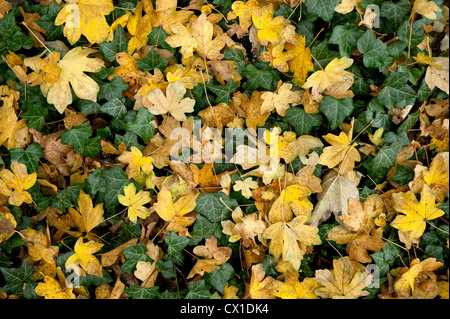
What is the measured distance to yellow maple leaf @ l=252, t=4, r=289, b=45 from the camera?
1201 mm

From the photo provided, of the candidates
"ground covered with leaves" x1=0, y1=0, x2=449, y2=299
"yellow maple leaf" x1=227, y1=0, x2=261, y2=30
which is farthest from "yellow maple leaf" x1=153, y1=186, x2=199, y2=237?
"yellow maple leaf" x1=227, y1=0, x2=261, y2=30

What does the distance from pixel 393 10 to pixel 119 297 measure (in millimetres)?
1216

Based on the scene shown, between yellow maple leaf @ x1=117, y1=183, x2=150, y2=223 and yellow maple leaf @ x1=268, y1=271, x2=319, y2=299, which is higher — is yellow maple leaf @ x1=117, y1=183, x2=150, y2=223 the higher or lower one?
the higher one

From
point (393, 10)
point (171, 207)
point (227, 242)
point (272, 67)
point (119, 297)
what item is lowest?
point (119, 297)

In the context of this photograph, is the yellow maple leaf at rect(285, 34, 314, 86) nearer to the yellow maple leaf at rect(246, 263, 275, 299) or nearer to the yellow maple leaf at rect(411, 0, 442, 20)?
the yellow maple leaf at rect(411, 0, 442, 20)

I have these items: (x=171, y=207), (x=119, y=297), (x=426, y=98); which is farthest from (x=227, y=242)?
(x=426, y=98)

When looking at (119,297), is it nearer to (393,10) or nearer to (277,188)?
(277,188)

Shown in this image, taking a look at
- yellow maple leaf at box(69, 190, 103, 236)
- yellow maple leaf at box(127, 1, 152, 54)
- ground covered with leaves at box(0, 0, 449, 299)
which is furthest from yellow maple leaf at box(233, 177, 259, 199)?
yellow maple leaf at box(127, 1, 152, 54)

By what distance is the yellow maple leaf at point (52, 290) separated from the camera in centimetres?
122

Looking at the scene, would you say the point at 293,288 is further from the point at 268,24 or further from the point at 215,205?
the point at 268,24

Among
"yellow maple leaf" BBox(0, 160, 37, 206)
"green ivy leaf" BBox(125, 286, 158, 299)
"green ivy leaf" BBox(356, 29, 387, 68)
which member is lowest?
"green ivy leaf" BBox(125, 286, 158, 299)

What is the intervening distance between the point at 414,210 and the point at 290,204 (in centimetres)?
39

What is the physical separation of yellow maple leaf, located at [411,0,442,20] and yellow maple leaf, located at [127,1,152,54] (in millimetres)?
806

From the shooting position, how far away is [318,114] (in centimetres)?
122
